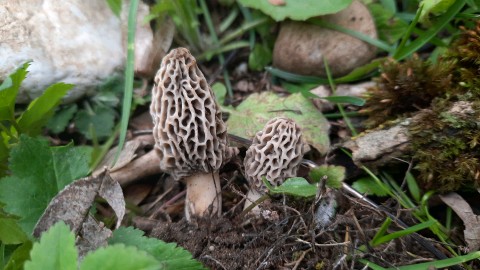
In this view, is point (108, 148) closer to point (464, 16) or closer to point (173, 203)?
point (173, 203)

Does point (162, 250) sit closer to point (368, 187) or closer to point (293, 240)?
point (293, 240)

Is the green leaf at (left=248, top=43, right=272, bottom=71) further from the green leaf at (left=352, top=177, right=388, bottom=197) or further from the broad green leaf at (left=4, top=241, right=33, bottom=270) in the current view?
the broad green leaf at (left=4, top=241, right=33, bottom=270)

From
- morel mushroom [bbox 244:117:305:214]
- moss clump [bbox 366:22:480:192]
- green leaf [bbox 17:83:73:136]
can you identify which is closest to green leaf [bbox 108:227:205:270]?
morel mushroom [bbox 244:117:305:214]

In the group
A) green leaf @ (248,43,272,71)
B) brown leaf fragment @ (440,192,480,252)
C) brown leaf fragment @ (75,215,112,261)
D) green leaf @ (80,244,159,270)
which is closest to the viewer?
green leaf @ (80,244,159,270)

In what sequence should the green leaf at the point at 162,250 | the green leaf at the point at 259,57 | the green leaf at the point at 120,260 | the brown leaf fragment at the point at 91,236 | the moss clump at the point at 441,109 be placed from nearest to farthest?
the green leaf at the point at 120,260 → the green leaf at the point at 162,250 → the brown leaf fragment at the point at 91,236 → the moss clump at the point at 441,109 → the green leaf at the point at 259,57

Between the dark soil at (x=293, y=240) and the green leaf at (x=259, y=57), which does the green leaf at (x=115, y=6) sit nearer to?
the green leaf at (x=259, y=57)

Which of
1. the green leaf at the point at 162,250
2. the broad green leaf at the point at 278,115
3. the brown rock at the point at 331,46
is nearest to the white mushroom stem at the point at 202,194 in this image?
the broad green leaf at the point at 278,115

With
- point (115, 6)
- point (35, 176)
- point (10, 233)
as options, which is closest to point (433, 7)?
point (115, 6)

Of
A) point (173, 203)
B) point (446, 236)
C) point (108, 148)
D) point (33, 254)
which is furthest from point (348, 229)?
point (108, 148)
